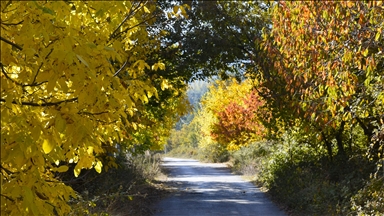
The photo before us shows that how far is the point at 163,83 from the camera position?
209 inches

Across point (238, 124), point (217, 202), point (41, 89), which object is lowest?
point (217, 202)

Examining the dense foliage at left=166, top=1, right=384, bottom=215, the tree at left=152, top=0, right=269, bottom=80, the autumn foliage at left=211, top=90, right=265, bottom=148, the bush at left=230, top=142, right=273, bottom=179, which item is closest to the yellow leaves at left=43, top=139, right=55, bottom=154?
the dense foliage at left=166, top=1, right=384, bottom=215

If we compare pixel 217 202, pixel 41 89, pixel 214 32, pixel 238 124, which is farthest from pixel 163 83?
pixel 238 124

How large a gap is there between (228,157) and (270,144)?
81.3ft

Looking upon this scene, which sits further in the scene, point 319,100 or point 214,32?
point 214,32

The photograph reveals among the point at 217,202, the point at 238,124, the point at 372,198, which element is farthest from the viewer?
the point at 238,124

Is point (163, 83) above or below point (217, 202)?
above

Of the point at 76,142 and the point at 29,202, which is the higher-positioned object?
the point at 76,142

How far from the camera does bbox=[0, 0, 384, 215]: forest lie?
2.96m

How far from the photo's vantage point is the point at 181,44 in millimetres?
13562

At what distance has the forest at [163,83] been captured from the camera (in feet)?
9.71

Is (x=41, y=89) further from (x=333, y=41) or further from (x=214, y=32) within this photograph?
(x=214, y=32)

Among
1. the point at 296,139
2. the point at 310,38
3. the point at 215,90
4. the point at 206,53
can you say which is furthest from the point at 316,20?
the point at 215,90

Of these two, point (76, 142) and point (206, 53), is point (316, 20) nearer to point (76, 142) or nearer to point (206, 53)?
point (76, 142)
